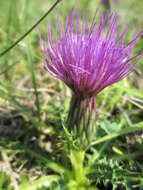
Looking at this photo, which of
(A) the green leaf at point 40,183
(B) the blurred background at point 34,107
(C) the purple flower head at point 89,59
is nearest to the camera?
(C) the purple flower head at point 89,59

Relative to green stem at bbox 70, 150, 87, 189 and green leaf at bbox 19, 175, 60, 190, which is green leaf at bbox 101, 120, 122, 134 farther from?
green leaf at bbox 19, 175, 60, 190

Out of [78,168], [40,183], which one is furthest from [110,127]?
[40,183]

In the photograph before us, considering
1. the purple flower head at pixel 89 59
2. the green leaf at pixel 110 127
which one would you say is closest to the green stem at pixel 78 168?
the green leaf at pixel 110 127

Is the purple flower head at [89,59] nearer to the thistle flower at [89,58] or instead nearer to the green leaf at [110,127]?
the thistle flower at [89,58]

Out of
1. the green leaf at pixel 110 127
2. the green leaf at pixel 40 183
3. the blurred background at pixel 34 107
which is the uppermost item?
the blurred background at pixel 34 107

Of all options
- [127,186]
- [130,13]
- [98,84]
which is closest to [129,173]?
[127,186]

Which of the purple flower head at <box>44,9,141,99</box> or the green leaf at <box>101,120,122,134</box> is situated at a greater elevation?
the purple flower head at <box>44,9,141,99</box>

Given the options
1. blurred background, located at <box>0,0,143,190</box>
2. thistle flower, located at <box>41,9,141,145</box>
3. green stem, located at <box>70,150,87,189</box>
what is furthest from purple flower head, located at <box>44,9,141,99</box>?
green stem, located at <box>70,150,87,189</box>

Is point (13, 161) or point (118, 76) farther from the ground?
point (118, 76)

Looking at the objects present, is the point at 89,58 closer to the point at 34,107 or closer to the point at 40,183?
the point at 40,183

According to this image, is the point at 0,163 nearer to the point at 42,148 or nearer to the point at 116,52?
the point at 42,148

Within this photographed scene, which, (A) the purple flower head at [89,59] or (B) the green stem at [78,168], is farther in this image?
(B) the green stem at [78,168]
